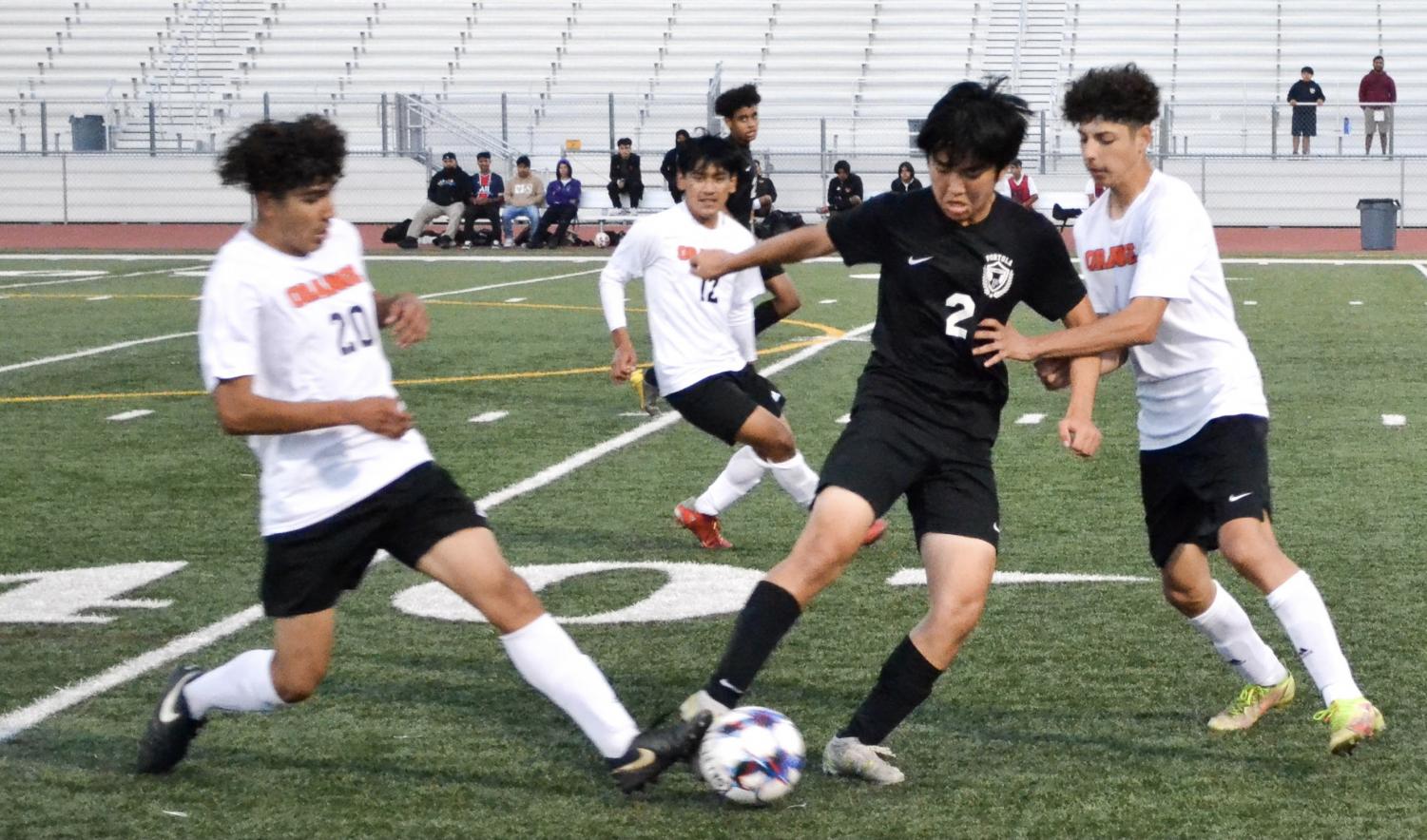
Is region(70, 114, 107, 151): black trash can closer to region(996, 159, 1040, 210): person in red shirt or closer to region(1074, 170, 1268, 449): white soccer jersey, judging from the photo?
region(996, 159, 1040, 210): person in red shirt

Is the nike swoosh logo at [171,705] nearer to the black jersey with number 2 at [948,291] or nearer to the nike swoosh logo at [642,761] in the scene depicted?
the nike swoosh logo at [642,761]

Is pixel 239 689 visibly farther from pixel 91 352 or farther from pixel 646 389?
pixel 91 352

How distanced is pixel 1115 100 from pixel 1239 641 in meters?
1.50

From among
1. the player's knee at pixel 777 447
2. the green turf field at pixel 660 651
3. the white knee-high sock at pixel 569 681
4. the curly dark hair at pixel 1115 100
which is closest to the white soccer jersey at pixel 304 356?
the white knee-high sock at pixel 569 681

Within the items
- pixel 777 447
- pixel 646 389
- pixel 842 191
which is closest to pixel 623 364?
pixel 777 447

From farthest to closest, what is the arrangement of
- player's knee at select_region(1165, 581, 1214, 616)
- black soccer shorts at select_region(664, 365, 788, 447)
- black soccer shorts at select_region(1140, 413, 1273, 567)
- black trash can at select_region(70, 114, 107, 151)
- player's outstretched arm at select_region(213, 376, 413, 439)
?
black trash can at select_region(70, 114, 107, 151) < black soccer shorts at select_region(664, 365, 788, 447) < player's knee at select_region(1165, 581, 1214, 616) < black soccer shorts at select_region(1140, 413, 1273, 567) < player's outstretched arm at select_region(213, 376, 413, 439)

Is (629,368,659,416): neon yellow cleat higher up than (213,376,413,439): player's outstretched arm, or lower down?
lower down

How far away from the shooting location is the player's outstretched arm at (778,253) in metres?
5.36

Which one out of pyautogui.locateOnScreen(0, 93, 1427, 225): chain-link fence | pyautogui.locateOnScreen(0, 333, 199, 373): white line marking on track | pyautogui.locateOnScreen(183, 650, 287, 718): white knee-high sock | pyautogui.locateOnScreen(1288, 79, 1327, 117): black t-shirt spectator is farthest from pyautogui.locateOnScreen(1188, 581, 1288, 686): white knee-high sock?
pyautogui.locateOnScreen(1288, 79, 1327, 117): black t-shirt spectator

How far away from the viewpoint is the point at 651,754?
4887 millimetres

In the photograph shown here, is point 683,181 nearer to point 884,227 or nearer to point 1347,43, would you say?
point 884,227

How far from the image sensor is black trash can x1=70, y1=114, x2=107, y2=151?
124ft

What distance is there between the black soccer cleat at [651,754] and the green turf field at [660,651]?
102mm

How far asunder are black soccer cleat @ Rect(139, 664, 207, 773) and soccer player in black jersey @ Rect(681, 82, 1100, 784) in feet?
4.12
